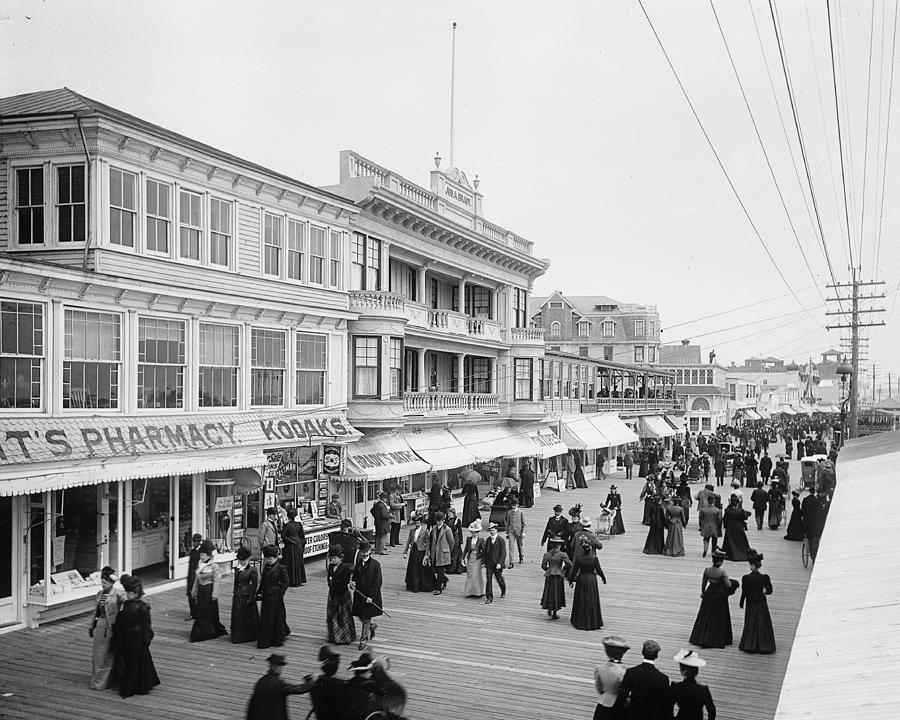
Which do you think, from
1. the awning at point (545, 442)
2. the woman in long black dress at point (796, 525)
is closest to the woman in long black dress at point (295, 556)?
the woman in long black dress at point (796, 525)

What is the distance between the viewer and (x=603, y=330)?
85.8 metres

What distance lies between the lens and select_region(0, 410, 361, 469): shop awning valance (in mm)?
14562

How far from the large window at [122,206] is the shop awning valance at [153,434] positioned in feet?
12.4

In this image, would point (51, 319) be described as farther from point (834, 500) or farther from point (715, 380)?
point (715, 380)

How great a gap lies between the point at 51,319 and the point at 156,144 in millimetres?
4665

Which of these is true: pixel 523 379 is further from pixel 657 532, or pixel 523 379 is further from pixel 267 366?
pixel 267 366

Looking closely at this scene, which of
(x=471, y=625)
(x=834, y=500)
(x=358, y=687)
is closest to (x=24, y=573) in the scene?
(x=471, y=625)

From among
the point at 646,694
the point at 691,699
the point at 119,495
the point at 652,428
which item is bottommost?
the point at 652,428

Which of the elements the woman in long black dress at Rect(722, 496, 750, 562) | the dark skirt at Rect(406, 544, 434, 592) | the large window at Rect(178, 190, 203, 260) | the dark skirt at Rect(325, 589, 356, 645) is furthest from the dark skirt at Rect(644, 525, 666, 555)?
the large window at Rect(178, 190, 203, 260)

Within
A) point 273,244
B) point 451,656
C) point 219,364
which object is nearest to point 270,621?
point 451,656

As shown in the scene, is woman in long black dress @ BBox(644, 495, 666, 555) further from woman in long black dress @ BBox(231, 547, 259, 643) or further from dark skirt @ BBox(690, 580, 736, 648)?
woman in long black dress @ BBox(231, 547, 259, 643)

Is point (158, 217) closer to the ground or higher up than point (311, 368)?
higher up

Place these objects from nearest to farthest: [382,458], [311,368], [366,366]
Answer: [311,368], [382,458], [366,366]

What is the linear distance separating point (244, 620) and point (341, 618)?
1634 millimetres
